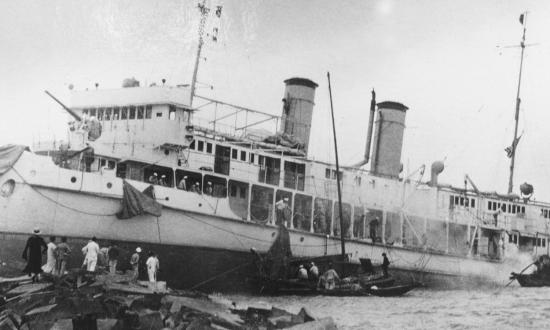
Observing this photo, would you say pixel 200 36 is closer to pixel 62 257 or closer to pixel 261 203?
pixel 261 203

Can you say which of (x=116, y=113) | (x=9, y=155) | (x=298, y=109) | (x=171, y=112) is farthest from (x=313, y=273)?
(x=9, y=155)

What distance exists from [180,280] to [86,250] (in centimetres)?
476

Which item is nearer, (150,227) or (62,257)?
(62,257)

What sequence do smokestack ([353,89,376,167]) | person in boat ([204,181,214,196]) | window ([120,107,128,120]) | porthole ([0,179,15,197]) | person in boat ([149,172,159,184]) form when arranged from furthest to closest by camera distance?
smokestack ([353,89,376,167]) < window ([120,107,128,120]) < person in boat ([204,181,214,196]) < person in boat ([149,172,159,184]) < porthole ([0,179,15,197])

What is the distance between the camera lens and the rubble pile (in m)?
9.20

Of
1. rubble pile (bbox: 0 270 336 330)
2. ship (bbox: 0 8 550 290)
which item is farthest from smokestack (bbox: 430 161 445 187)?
rubble pile (bbox: 0 270 336 330)

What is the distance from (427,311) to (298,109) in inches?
520

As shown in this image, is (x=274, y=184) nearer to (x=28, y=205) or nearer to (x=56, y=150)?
(x=56, y=150)

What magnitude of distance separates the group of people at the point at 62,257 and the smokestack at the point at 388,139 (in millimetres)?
15220

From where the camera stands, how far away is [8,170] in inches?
695

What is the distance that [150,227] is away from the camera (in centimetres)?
1944

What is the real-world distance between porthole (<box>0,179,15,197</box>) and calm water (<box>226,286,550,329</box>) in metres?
7.50

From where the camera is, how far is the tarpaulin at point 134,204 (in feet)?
61.2

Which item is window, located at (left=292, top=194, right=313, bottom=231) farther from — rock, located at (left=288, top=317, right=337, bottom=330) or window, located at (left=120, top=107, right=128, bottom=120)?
rock, located at (left=288, top=317, right=337, bottom=330)
